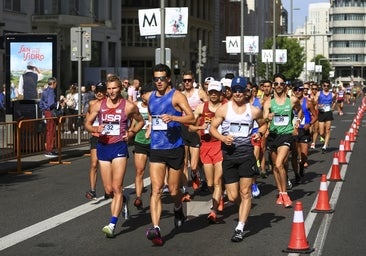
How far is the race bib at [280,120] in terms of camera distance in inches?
456

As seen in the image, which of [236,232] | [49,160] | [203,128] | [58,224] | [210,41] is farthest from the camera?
[210,41]

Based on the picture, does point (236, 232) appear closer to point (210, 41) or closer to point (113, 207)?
point (113, 207)

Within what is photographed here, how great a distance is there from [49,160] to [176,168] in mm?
9540

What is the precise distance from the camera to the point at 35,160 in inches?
672

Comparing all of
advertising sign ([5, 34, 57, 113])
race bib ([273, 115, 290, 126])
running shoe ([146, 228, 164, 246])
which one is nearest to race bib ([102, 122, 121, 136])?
running shoe ([146, 228, 164, 246])

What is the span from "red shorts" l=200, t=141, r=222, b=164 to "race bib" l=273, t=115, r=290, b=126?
146cm

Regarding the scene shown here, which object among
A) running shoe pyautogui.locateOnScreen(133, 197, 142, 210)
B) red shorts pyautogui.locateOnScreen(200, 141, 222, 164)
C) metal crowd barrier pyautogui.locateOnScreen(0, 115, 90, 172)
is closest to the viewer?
red shorts pyautogui.locateOnScreen(200, 141, 222, 164)

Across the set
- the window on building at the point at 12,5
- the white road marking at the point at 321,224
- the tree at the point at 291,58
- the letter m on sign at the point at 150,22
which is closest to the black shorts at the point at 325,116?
the letter m on sign at the point at 150,22

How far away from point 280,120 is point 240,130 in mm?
3000

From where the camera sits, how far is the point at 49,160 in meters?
17.5

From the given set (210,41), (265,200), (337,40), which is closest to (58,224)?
(265,200)

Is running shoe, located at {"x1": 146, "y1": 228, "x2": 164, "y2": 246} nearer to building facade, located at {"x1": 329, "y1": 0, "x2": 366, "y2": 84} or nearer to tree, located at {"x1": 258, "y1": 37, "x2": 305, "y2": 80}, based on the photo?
tree, located at {"x1": 258, "y1": 37, "x2": 305, "y2": 80}

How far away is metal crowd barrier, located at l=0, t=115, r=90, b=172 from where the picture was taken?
1578 cm

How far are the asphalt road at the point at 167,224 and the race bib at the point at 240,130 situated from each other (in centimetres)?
115
